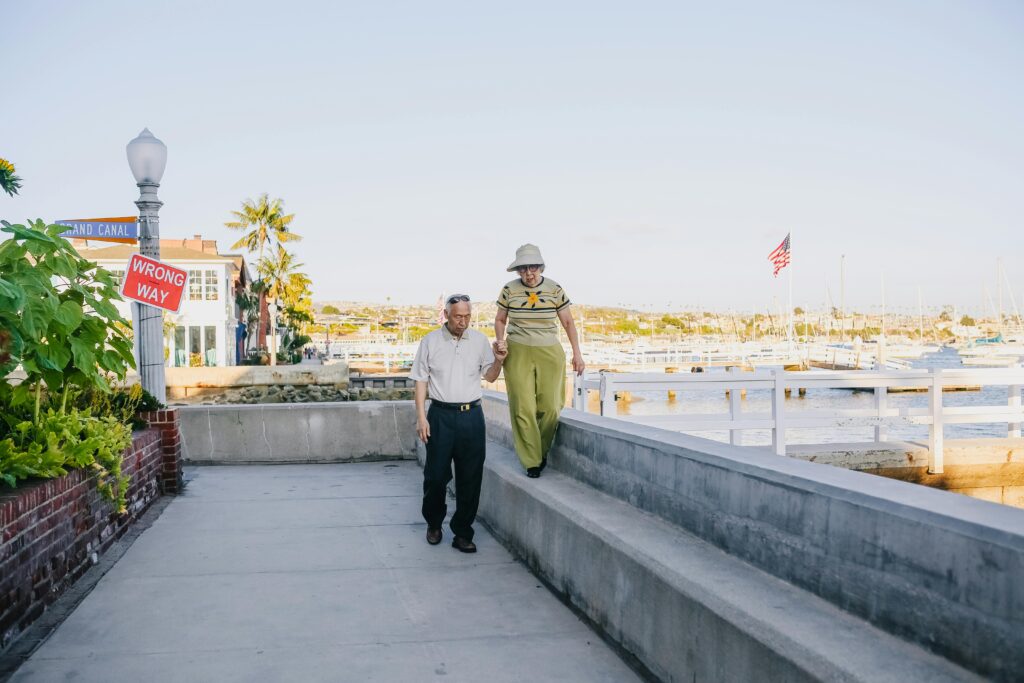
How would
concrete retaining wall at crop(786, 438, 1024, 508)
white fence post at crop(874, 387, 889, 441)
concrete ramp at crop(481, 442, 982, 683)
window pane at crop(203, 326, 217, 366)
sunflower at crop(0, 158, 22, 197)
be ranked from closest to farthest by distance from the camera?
concrete ramp at crop(481, 442, 982, 683), sunflower at crop(0, 158, 22, 197), concrete retaining wall at crop(786, 438, 1024, 508), white fence post at crop(874, 387, 889, 441), window pane at crop(203, 326, 217, 366)

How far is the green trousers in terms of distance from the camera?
6352 mm

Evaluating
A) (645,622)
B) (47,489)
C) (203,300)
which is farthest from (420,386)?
(203,300)

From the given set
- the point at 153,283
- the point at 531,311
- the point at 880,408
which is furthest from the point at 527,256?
the point at 880,408

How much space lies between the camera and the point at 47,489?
5191 mm

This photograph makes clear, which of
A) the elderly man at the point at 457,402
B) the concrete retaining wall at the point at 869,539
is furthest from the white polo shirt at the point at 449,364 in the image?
the concrete retaining wall at the point at 869,539

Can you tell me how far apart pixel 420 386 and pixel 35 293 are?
8.47 feet

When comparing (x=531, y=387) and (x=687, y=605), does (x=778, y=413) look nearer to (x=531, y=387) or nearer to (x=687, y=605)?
(x=531, y=387)

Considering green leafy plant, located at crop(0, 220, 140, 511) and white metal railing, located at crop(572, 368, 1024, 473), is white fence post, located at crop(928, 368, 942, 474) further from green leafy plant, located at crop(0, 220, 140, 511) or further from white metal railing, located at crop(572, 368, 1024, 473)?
green leafy plant, located at crop(0, 220, 140, 511)

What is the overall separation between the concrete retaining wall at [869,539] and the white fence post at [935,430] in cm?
772

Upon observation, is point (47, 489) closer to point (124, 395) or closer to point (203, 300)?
point (124, 395)

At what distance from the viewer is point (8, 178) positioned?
19.6 ft

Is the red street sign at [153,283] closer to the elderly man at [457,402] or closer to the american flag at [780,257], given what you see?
the elderly man at [457,402]

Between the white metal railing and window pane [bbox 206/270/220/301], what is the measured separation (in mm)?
42015

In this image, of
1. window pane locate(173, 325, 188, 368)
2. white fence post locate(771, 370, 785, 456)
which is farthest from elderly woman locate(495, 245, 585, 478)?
window pane locate(173, 325, 188, 368)
